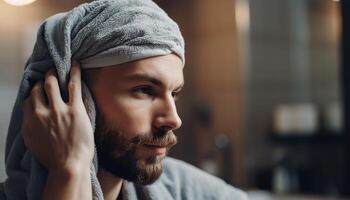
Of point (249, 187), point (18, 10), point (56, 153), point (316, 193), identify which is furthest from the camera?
point (249, 187)

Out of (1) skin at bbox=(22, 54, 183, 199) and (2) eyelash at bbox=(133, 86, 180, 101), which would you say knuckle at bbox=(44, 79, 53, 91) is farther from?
(2) eyelash at bbox=(133, 86, 180, 101)

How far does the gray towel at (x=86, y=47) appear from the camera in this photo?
31.8 inches

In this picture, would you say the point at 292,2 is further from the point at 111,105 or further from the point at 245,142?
the point at 111,105

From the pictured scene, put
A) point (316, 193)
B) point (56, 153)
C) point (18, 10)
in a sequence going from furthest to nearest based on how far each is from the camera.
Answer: point (316, 193) < point (18, 10) < point (56, 153)

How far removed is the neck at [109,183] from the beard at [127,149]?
0.13ft

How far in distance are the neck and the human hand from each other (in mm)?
101

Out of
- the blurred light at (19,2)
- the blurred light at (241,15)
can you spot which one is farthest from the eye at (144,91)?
the blurred light at (241,15)

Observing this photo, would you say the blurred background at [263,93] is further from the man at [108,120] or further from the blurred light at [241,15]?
the man at [108,120]

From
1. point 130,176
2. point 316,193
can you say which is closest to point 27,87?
point 130,176

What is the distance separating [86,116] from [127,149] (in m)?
0.09

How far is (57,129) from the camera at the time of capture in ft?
2.53

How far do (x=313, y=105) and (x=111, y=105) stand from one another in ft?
7.31

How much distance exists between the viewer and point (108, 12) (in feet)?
2.74

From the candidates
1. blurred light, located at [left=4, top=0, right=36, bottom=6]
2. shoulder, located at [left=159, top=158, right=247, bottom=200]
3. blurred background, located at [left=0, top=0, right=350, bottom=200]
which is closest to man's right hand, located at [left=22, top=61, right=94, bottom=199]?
shoulder, located at [left=159, top=158, right=247, bottom=200]
